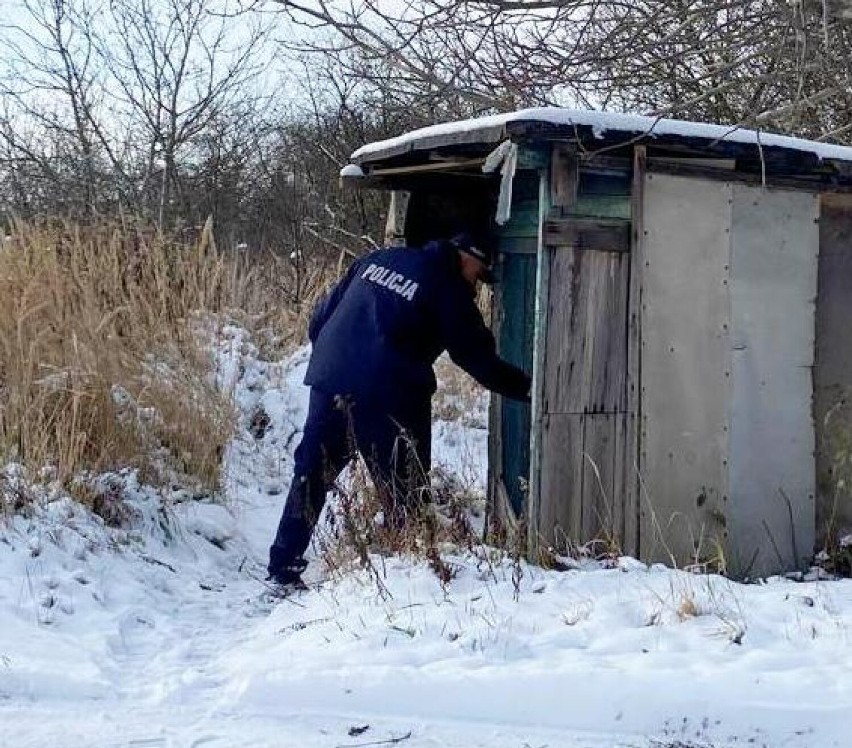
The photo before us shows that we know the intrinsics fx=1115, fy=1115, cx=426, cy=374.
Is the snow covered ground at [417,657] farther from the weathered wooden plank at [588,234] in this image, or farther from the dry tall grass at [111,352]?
the weathered wooden plank at [588,234]

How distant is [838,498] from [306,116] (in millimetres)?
11741

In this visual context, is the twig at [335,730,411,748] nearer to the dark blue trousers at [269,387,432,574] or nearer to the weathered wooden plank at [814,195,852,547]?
the dark blue trousers at [269,387,432,574]

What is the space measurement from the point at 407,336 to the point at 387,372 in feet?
0.69

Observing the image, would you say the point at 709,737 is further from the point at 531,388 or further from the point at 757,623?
the point at 531,388

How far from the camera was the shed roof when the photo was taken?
470 centimetres

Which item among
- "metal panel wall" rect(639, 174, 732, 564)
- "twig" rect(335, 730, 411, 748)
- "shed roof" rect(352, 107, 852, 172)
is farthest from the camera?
"metal panel wall" rect(639, 174, 732, 564)

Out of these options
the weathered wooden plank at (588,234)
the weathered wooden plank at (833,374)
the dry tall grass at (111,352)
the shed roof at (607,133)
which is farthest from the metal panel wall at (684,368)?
the dry tall grass at (111,352)

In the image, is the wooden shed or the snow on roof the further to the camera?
the wooden shed

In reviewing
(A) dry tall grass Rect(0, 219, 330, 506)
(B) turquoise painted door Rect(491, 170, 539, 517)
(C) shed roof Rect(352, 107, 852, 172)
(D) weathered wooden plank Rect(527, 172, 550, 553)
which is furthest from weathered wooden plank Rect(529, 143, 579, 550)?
(A) dry tall grass Rect(0, 219, 330, 506)

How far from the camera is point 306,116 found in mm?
15844

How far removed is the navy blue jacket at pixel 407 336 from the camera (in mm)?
5199

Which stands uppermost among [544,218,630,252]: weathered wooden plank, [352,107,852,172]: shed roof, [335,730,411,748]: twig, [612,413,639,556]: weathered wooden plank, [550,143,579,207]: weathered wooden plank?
[352,107,852,172]: shed roof

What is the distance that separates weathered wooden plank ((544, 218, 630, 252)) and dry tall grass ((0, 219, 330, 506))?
2.68 meters

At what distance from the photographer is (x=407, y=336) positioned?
530 cm
